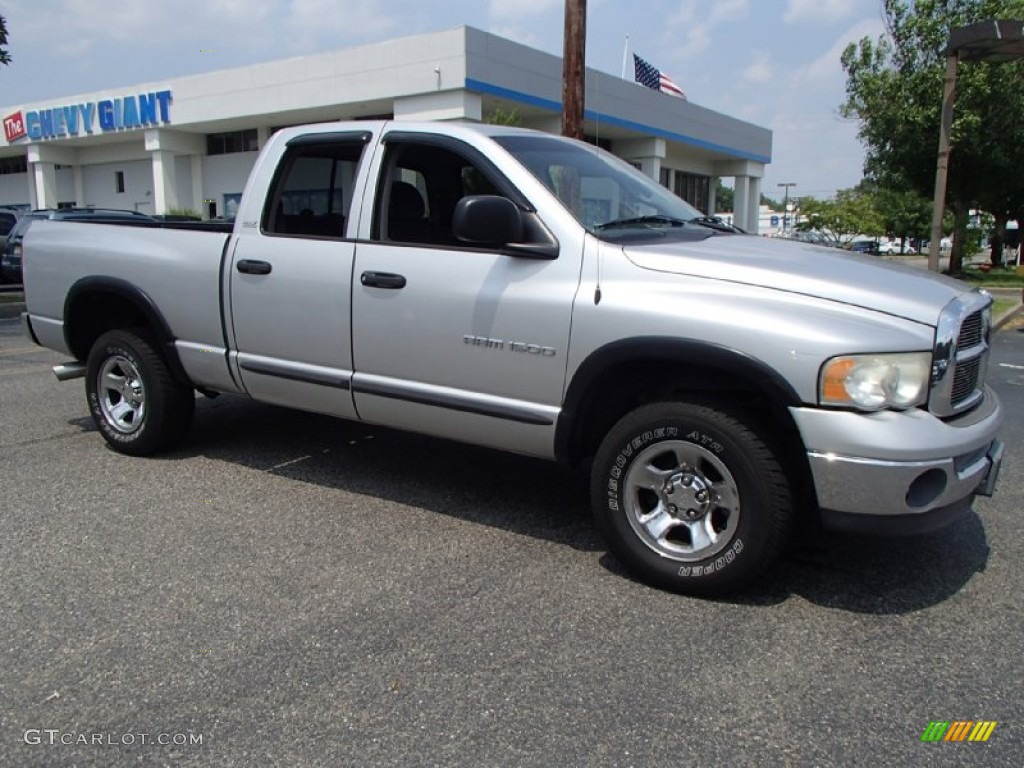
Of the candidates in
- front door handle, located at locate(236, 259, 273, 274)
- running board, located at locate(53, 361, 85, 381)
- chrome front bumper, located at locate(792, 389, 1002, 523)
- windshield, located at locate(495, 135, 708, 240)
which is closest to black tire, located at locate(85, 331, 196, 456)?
running board, located at locate(53, 361, 85, 381)

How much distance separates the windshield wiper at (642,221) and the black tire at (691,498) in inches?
37.1

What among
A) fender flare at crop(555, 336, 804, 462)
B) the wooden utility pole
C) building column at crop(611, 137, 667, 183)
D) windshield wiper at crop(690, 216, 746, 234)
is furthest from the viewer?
building column at crop(611, 137, 667, 183)

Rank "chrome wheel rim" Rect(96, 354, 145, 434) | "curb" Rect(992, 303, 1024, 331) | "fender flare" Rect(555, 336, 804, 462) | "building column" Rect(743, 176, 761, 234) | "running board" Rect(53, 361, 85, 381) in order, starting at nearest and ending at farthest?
"fender flare" Rect(555, 336, 804, 462)
"chrome wheel rim" Rect(96, 354, 145, 434)
"running board" Rect(53, 361, 85, 381)
"curb" Rect(992, 303, 1024, 331)
"building column" Rect(743, 176, 761, 234)

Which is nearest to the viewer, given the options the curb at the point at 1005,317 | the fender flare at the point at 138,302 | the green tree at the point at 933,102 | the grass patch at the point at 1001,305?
the fender flare at the point at 138,302

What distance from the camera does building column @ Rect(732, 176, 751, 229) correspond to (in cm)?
4833

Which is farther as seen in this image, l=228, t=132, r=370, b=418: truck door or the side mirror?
l=228, t=132, r=370, b=418: truck door

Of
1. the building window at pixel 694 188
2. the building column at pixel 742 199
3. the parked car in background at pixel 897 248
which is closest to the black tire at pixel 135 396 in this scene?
the building window at pixel 694 188

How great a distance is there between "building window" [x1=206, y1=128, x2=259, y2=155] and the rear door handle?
114 feet

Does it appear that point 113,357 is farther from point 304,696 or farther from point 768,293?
point 768,293

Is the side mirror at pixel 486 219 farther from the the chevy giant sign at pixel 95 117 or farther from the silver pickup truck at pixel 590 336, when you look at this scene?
the the chevy giant sign at pixel 95 117

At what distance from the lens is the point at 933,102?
82.9 feet

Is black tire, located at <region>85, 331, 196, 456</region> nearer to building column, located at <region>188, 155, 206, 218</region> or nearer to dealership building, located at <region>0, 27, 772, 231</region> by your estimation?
dealership building, located at <region>0, 27, 772, 231</region>

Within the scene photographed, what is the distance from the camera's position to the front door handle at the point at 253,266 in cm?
465

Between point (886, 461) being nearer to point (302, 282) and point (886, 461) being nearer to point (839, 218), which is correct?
point (302, 282)
